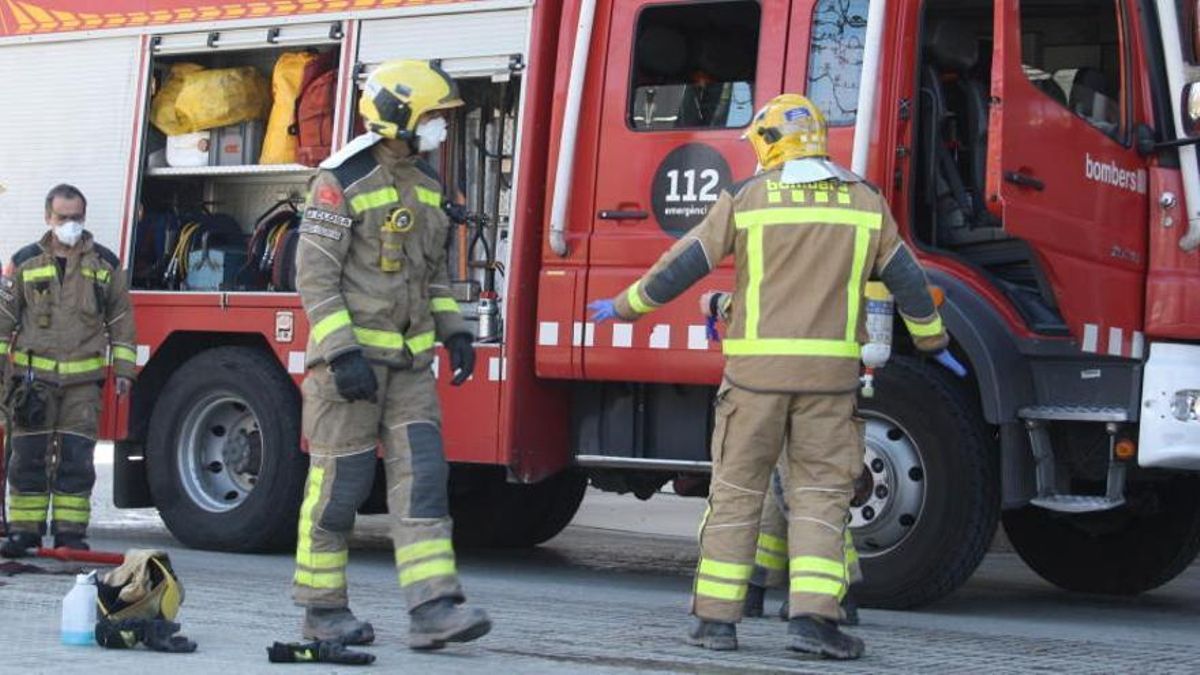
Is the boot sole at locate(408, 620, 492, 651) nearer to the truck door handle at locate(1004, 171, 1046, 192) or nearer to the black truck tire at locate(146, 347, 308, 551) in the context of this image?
the truck door handle at locate(1004, 171, 1046, 192)

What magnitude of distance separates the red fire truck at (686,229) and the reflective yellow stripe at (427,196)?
6.67 feet

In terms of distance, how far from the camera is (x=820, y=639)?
6.61m

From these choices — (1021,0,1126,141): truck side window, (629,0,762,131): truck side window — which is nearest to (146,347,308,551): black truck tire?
(629,0,762,131): truck side window

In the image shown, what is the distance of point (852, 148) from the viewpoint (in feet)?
27.6

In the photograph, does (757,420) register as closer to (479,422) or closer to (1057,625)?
(1057,625)

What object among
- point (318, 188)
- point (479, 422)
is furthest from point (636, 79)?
point (318, 188)

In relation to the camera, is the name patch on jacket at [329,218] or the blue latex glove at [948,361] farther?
the blue latex glove at [948,361]

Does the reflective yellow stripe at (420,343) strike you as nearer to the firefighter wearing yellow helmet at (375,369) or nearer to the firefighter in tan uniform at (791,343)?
the firefighter wearing yellow helmet at (375,369)

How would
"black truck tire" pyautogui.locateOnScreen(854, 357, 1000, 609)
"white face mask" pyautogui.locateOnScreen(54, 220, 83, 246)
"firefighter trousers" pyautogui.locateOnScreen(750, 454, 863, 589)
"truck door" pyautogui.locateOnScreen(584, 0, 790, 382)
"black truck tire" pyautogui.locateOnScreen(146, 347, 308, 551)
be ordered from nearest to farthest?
1. "firefighter trousers" pyautogui.locateOnScreen(750, 454, 863, 589)
2. "black truck tire" pyautogui.locateOnScreen(854, 357, 1000, 609)
3. "truck door" pyautogui.locateOnScreen(584, 0, 790, 382)
4. "white face mask" pyautogui.locateOnScreen(54, 220, 83, 246)
5. "black truck tire" pyautogui.locateOnScreen(146, 347, 308, 551)

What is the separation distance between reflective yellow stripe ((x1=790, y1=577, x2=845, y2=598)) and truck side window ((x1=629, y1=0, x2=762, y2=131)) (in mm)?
2692

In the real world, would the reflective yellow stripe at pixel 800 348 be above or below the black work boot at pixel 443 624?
above

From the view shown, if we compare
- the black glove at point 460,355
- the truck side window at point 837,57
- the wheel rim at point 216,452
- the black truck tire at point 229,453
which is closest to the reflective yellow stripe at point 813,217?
the black glove at point 460,355

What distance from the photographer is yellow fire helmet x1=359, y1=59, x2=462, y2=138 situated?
6.64 meters

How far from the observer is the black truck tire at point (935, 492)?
8.29 metres
